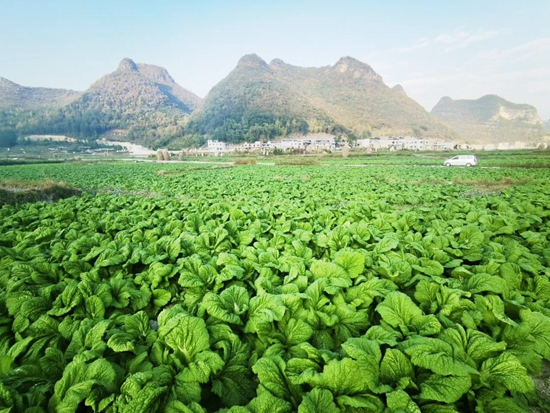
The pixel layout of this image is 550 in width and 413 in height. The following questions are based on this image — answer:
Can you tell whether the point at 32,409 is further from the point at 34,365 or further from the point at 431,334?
the point at 431,334

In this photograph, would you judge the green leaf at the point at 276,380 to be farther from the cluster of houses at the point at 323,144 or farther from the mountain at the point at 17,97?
the mountain at the point at 17,97

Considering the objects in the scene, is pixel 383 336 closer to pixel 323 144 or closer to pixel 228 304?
pixel 228 304

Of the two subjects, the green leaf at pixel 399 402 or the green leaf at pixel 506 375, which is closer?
the green leaf at pixel 399 402

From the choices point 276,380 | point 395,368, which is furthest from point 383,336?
point 276,380

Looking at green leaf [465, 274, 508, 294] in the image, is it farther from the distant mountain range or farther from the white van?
the distant mountain range

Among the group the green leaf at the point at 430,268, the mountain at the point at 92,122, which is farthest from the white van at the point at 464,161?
the mountain at the point at 92,122

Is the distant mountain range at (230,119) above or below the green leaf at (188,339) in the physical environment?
above

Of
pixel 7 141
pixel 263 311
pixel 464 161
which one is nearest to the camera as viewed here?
pixel 263 311

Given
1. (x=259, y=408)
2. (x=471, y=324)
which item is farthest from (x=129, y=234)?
(x=471, y=324)
